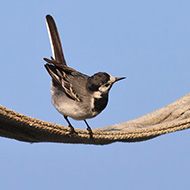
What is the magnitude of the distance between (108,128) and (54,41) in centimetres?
94

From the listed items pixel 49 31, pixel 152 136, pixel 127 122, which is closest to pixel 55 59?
pixel 49 31

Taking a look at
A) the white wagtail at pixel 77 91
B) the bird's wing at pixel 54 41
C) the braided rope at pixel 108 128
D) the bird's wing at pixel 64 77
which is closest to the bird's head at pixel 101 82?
the white wagtail at pixel 77 91

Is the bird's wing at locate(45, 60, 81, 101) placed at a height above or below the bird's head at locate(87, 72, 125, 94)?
above

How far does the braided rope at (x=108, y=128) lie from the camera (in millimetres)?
3023

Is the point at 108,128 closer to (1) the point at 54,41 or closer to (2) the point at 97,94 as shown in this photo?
(2) the point at 97,94

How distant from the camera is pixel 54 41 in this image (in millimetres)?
4043

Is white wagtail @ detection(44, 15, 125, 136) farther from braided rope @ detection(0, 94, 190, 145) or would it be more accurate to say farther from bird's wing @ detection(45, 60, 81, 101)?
braided rope @ detection(0, 94, 190, 145)

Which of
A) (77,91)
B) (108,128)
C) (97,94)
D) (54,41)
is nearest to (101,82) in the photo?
(97,94)

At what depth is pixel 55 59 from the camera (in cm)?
396

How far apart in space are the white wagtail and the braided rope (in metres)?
0.12

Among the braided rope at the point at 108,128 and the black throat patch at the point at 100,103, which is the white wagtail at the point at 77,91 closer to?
the black throat patch at the point at 100,103

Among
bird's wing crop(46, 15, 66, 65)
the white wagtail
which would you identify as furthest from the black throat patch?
bird's wing crop(46, 15, 66, 65)

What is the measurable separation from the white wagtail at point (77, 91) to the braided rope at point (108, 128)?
124mm

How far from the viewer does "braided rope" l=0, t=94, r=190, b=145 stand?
3023 millimetres
